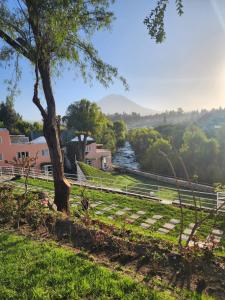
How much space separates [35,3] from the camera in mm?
6953

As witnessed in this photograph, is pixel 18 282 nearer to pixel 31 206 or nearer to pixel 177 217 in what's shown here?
pixel 31 206

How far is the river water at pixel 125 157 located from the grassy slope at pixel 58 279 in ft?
123

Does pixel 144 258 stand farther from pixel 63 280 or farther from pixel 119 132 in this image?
pixel 119 132

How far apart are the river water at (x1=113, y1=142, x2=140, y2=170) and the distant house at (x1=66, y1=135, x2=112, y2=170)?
6.66m

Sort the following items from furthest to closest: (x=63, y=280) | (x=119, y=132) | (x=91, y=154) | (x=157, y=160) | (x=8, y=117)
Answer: (x=119, y=132) < (x=8, y=117) < (x=91, y=154) < (x=157, y=160) < (x=63, y=280)

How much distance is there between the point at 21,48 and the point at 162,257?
6431 mm

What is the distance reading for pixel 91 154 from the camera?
3516 cm

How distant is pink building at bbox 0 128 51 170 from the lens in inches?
1104

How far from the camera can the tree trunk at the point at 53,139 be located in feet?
25.9

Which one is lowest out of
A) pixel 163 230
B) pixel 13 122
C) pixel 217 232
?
pixel 217 232

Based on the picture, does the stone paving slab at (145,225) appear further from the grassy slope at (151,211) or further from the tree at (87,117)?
the tree at (87,117)

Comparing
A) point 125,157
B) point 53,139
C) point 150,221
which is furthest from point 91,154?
point 53,139

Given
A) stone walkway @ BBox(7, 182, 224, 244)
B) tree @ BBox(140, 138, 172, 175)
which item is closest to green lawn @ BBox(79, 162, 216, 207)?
stone walkway @ BBox(7, 182, 224, 244)

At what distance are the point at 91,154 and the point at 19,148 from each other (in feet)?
30.1
